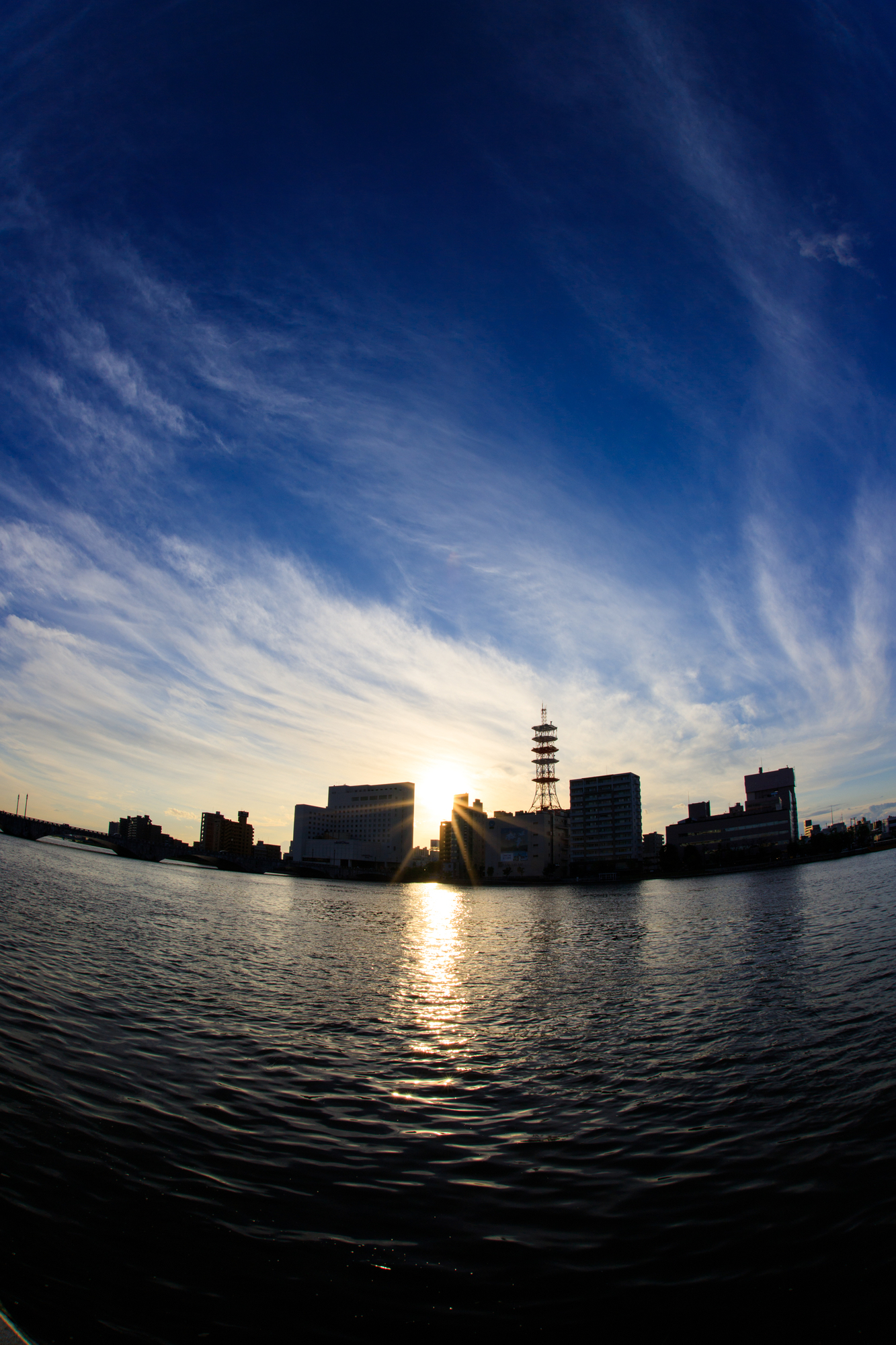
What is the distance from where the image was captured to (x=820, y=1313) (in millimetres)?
7023

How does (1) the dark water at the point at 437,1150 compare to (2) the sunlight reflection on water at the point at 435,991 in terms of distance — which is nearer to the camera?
(1) the dark water at the point at 437,1150

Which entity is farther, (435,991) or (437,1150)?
(435,991)

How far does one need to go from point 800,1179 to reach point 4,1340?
11.0 m

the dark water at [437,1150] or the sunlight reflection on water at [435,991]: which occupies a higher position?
the dark water at [437,1150]

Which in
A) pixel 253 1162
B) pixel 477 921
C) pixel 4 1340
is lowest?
pixel 477 921

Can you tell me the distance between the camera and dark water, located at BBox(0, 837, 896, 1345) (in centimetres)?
727

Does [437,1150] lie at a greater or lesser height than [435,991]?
greater

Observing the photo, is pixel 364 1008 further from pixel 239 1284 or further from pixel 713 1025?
pixel 239 1284

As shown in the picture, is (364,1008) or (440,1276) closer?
(440,1276)

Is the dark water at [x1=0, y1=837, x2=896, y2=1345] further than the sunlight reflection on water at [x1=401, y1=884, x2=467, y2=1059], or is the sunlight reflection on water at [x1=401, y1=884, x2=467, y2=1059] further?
the sunlight reflection on water at [x1=401, y1=884, x2=467, y2=1059]

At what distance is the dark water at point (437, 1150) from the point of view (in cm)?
727

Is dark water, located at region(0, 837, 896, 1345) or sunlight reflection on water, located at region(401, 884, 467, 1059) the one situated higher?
dark water, located at region(0, 837, 896, 1345)

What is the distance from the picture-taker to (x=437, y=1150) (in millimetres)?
11234

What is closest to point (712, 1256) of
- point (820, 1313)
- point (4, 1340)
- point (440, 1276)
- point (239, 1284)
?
point (820, 1313)
